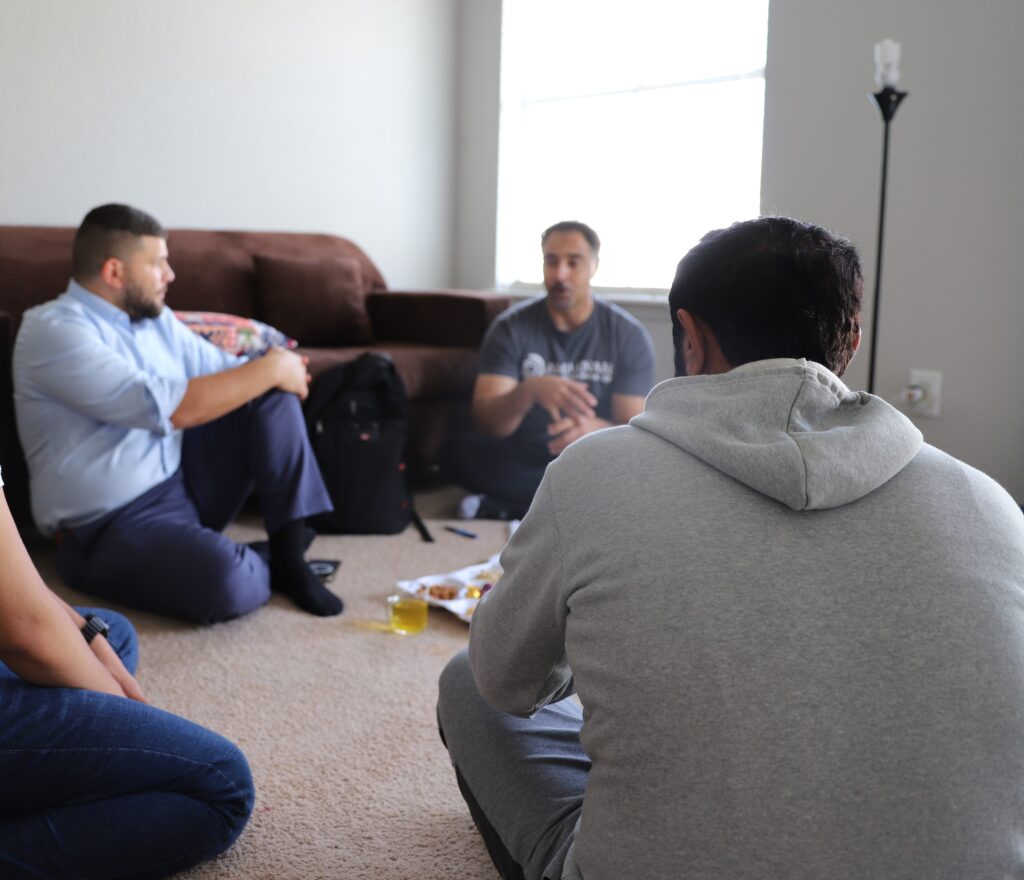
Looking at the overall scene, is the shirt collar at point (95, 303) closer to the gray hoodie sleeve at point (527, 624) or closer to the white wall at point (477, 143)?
the gray hoodie sleeve at point (527, 624)

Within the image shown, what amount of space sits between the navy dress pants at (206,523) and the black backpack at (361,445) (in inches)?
17.9

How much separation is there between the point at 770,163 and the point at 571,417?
1.39 meters

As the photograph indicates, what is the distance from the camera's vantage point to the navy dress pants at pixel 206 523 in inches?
89.0

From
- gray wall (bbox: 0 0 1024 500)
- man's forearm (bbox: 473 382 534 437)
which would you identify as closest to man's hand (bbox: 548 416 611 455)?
man's forearm (bbox: 473 382 534 437)

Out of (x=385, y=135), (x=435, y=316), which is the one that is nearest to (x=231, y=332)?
(x=435, y=316)

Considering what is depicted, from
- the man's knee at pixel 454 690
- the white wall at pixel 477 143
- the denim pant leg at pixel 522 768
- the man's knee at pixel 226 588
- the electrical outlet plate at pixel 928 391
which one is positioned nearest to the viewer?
the denim pant leg at pixel 522 768

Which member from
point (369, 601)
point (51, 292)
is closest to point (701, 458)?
point (369, 601)

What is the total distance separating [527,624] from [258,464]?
5.60 feet

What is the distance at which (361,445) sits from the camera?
3.08 metres

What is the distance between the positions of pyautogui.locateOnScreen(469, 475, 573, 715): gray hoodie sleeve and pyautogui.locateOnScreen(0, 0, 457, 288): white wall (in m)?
3.15

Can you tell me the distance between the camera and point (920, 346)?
3488mm

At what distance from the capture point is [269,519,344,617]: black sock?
239cm

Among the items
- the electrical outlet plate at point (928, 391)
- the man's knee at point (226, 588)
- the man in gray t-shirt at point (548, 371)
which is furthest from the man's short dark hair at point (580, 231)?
the man's knee at point (226, 588)

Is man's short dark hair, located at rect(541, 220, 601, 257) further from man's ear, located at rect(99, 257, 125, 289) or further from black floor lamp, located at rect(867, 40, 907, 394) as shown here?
man's ear, located at rect(99, 257, 125, 289)
